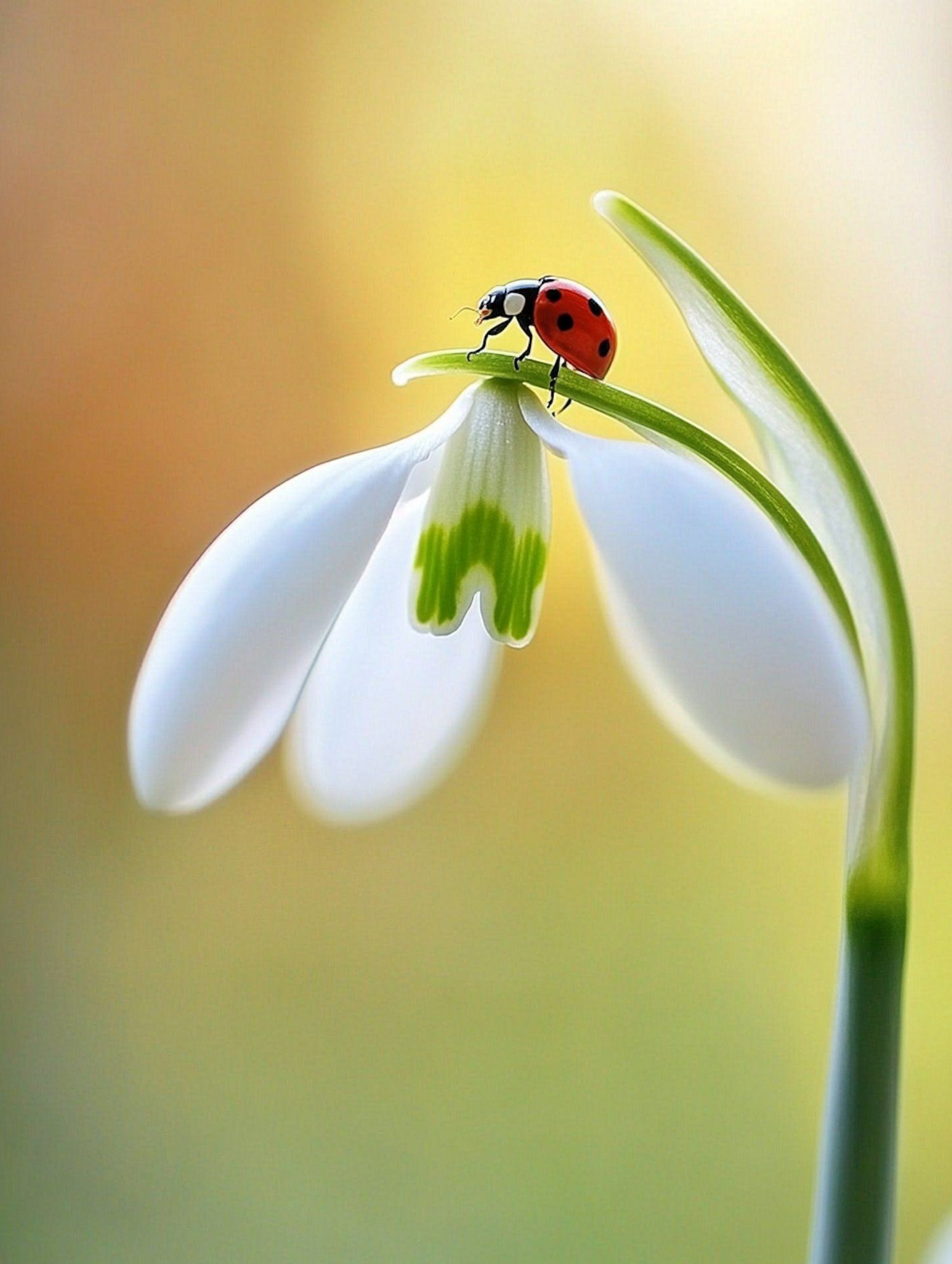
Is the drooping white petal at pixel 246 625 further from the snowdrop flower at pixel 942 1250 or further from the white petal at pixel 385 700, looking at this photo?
the snowdrop flower at pixel 942 1250

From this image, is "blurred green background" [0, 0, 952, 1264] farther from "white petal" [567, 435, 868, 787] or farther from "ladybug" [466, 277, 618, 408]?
"white petal" [567, 435, 868, 787]

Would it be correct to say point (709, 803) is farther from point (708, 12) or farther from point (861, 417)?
point (708, 12)

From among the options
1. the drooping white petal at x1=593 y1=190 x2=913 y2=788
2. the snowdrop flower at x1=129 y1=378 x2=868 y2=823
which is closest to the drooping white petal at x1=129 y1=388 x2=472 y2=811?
the snowdrop flower at x1=129 y1=378 x2=868 y2=823

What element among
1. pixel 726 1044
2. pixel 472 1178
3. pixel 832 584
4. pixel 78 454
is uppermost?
pixel 78 454

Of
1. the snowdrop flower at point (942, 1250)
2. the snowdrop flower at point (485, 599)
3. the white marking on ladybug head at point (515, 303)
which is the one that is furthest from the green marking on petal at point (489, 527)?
the snowdrop flower at point (942, 1250)

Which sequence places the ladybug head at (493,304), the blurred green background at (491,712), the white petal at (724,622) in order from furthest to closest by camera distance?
the blurred green background at (491,712), the ladybug head at (493,304), the white petal at (724,622)

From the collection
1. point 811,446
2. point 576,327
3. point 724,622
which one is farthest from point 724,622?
point 576,327

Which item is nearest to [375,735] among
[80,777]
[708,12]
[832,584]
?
[832,584]
